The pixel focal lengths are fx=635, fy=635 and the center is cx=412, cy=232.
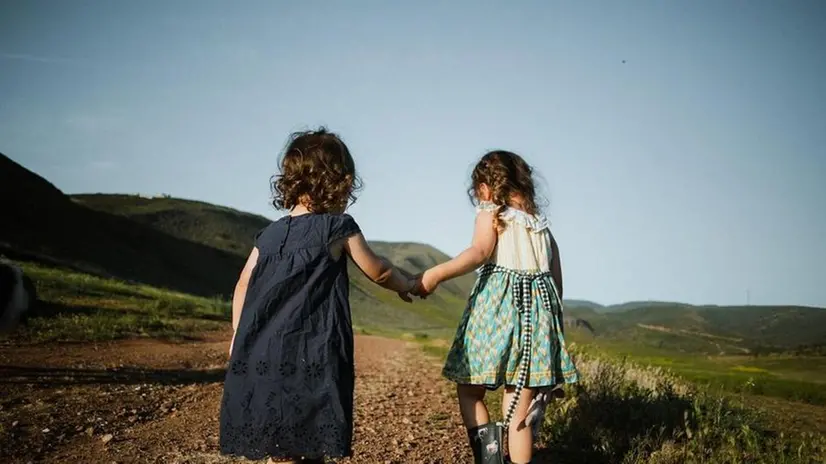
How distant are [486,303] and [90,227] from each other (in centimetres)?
3468

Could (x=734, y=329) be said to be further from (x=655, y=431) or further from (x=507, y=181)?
(x=507, y=181)

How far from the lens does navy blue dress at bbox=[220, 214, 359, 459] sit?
9.24 feet

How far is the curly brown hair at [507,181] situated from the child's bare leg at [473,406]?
2.93ft

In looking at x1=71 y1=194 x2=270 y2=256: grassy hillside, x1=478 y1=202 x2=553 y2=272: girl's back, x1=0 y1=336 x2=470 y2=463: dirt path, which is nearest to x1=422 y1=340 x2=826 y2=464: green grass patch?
x1=0 y1=336 x2=470 y2=463: dirt path

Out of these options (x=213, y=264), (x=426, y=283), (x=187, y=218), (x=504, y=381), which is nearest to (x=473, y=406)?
(x=504, y=381)

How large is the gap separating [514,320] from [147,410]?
351 cm

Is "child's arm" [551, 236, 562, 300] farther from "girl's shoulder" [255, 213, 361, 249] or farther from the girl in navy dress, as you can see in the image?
"girl's shoulder" [255, 213, 361, 249]

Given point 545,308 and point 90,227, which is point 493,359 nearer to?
point 545,308

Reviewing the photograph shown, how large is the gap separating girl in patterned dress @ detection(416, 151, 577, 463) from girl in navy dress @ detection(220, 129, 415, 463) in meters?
0.54

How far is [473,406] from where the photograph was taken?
341 centimetres

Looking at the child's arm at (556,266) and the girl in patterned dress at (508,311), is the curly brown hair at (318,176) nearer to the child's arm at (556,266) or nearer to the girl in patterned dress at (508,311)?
the girl in patterned dress at (508,311)

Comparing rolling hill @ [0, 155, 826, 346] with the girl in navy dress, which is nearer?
the girl in navy dress

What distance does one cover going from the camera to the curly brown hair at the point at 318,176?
3125 millimetres

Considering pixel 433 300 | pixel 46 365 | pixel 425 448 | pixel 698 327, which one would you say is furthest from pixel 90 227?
pixel 425 448
